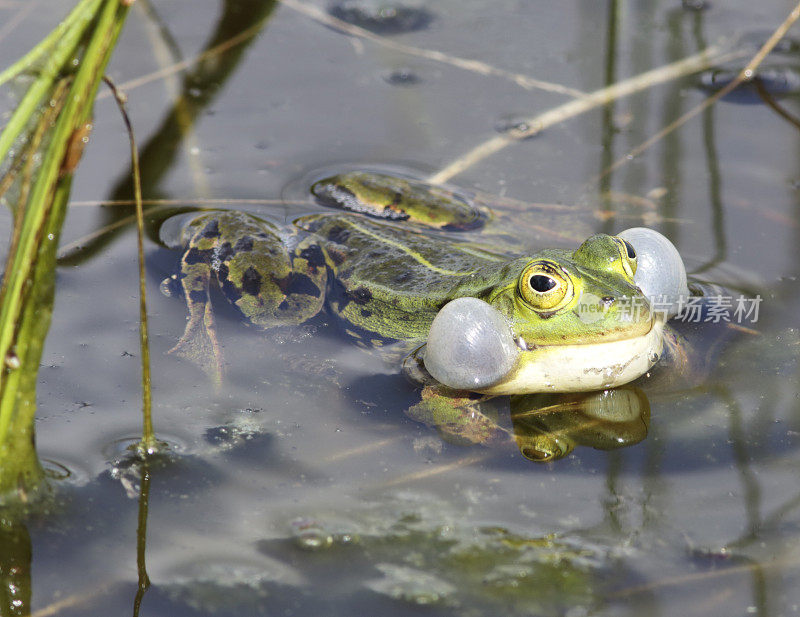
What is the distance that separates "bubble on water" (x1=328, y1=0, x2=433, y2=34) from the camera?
6816 mm

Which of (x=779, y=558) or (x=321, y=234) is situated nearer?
(x=779, y=558)

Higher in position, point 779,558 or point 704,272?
point 704,272

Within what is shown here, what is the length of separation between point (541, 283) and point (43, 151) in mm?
2198

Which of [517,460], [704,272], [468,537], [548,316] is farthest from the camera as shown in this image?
[704,272]

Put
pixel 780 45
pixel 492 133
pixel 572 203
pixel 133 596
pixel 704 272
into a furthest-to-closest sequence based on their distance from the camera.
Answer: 1. pixel 780 45
2. pixel 492 133
3. pixel 572 203
4. pixel 704 272
5. pixel 133 596

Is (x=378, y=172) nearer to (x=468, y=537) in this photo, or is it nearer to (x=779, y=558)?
(x=468, y=537)

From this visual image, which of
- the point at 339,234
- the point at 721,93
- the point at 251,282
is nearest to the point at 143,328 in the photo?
the point at 251,282

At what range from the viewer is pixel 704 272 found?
461 cm

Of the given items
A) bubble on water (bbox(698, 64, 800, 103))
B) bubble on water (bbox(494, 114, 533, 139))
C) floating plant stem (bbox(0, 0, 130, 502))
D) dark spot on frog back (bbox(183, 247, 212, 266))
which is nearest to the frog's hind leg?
dark spot on frog back (bbox(183, 247, 212, 266))

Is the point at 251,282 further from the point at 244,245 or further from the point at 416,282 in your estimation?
the point at 416,282

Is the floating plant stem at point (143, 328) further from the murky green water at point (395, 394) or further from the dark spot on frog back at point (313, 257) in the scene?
the dark spot on frog back at point (313, 257)

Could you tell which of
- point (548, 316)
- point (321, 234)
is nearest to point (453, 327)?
point (548, 316)

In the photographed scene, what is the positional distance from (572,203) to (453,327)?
179 cm

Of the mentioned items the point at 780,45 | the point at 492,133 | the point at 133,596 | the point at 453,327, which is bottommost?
the point at 133,596
